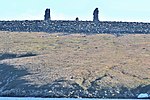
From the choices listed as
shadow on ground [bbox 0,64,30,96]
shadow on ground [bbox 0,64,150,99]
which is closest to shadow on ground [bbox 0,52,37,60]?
shadow on ground [bbox 0,64,30,96]

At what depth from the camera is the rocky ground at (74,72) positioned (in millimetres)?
159750

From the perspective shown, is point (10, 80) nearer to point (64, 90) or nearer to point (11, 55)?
point (64, 90)

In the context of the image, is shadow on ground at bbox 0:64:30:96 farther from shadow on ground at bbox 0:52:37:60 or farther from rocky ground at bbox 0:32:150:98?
shadow on ground at bbox 0:52:37:60

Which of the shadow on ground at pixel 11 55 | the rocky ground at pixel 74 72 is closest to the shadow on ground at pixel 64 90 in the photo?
the rocky ground at pixel 74 72

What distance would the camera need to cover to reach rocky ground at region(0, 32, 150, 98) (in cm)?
15975

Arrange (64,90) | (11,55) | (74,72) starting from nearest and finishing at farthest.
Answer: (64,90) < (74,72) < (11,55)

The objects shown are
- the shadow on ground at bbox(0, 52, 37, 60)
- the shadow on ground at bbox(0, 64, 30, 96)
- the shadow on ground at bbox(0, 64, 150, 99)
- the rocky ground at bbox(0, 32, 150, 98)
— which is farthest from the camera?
the shadow on ground at bbox(0, 52, 37, 60)

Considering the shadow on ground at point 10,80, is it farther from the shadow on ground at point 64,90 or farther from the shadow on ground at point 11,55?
the shadow on ground at point 11,55

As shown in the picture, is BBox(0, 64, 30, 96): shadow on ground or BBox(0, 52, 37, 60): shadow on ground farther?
BBox(0, 52, 37, 60): shadow on ground

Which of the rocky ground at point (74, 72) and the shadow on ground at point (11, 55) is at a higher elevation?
the shadow on ground at point (11, 55)

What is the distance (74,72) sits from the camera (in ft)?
560

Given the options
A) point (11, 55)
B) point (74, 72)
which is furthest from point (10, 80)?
point (11, 55)

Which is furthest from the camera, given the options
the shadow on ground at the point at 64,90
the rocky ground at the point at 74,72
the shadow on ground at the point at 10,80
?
the shadow on ground at the point at 10,80

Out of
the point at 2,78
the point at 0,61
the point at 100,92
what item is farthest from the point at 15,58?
the point at 100,92
